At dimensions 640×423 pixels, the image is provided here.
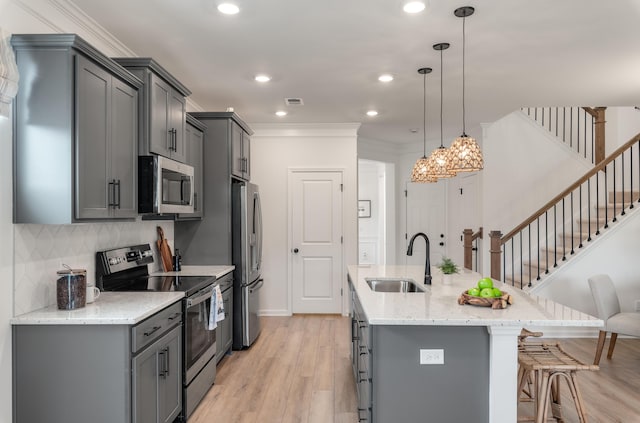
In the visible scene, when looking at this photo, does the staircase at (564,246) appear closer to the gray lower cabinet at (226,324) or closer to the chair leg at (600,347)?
the chair leg at (600,347)

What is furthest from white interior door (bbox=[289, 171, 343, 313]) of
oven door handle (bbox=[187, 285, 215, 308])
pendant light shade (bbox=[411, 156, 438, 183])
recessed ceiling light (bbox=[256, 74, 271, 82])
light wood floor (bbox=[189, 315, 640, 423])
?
oven door handle (bbox=[187, 285, 215, 308])

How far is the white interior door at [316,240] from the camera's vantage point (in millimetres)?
6133

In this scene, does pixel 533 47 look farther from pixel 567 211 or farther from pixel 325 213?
pixel 567 211

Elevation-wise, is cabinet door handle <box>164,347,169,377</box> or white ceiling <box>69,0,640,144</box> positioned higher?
white ceiling <box>69,0,640,144</box>

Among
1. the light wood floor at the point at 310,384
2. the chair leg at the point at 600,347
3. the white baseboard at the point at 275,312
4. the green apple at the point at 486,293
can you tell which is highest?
the green apple at the point at 486,293

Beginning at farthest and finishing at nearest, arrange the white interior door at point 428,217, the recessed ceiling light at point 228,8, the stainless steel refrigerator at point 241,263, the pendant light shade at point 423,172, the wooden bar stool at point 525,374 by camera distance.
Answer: the white interior door at point 428,217, the stainless steel refrigerator at point 241,263, the pendant light shade at point 423,172, the wooden bar stool at point 525,374, the recessed ceiling light at point 228,8

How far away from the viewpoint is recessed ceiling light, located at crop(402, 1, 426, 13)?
2.59m

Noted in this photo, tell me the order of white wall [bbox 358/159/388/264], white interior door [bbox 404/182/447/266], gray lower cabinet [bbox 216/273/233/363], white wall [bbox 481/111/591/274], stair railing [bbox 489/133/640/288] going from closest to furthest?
gray lower cabinet [bbox 216/273/233/363], stair railing [bbox 489/133/640/288], white wall [bbox 481/111/591/274], white interior door [bbox 404/182/447/266], white wall [bbox 358/159/388/264]

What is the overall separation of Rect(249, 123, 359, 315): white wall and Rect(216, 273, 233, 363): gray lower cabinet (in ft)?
5.57

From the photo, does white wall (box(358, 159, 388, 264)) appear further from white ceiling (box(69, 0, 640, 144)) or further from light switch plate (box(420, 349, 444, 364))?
light switch plate (box(420, 349, 444, 364))

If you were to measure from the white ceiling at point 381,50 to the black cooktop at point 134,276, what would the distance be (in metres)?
1.56

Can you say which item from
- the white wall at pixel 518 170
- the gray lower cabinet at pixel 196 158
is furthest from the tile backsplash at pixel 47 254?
the white wall at pixel 518 170

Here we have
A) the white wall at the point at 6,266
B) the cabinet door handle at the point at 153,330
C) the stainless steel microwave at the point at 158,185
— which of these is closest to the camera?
the white wall at the point at 6,266

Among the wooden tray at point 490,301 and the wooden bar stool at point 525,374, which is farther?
the wooden bar stool at point 525,374
